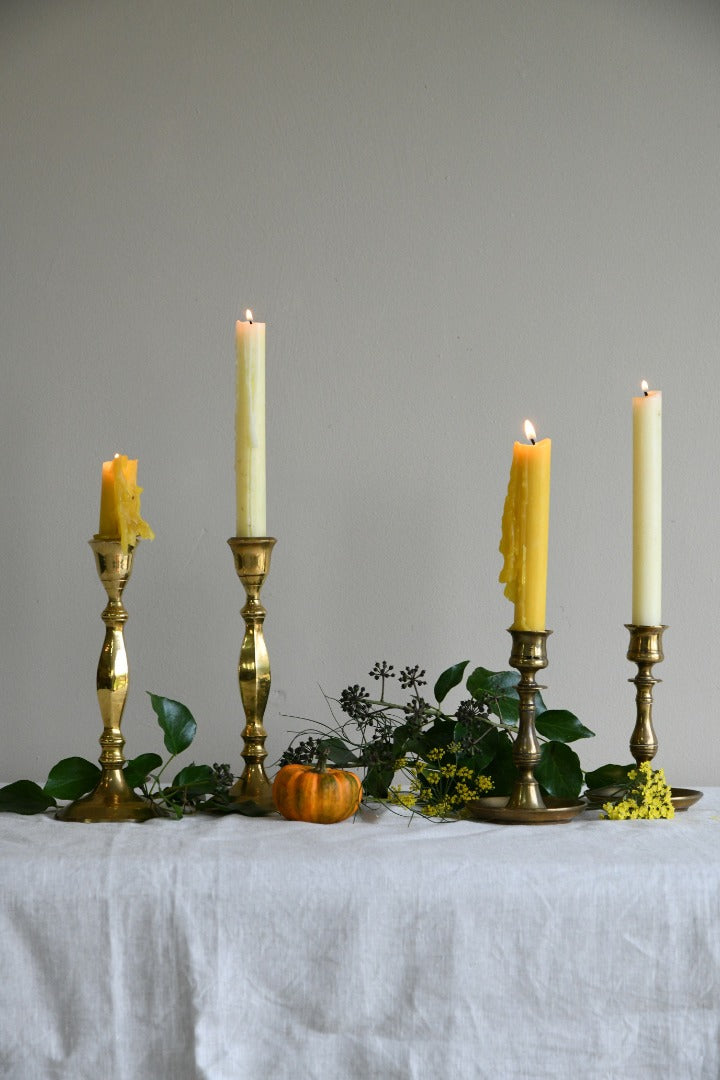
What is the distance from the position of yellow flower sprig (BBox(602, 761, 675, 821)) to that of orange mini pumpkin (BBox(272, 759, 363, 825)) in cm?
20

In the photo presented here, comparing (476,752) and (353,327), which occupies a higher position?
(353,327)

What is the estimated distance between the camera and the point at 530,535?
2.26 feet

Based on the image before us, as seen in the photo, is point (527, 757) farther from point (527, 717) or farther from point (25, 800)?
point (25, 800)

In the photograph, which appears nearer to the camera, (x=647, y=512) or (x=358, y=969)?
(x=358, y=969)

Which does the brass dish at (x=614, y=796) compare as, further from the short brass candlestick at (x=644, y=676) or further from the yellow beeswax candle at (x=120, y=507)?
the yellow beeswax candle at (x=120, y=507)

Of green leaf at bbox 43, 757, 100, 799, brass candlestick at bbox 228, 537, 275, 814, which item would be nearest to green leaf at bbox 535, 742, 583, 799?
brass candlestick at bbox 228, 537, 275, 814

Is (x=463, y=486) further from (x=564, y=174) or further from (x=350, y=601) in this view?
(x=564, y=174)

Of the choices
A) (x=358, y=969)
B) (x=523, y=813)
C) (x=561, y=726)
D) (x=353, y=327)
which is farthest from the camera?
(x=353, y=327)

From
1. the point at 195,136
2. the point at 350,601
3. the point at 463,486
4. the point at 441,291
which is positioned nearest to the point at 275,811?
the point at 350,601

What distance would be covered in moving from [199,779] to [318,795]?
13cm

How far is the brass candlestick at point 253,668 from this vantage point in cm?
77

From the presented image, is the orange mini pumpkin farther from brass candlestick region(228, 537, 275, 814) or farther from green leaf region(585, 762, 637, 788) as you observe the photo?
green leaf region(585, 762, 637, 788)

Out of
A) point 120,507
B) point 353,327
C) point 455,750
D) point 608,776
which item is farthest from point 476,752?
point 353,327

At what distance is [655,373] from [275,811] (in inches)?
24.8
